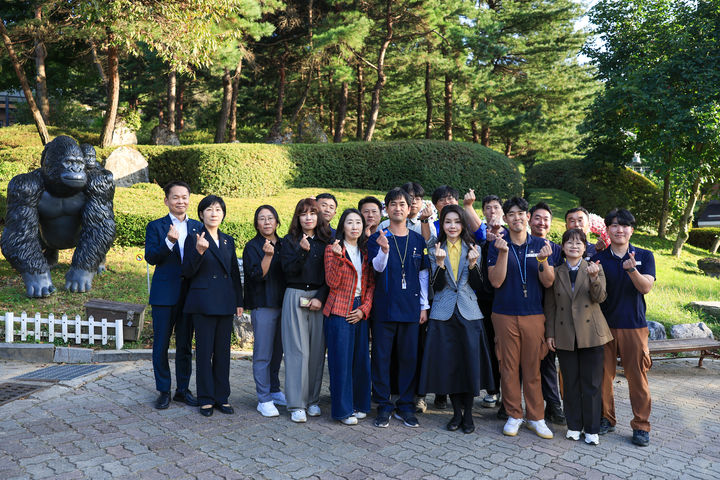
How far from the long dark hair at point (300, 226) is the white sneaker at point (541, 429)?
226cm

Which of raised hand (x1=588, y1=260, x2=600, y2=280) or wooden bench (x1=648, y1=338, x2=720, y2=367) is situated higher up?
raised hand (x1=588, y1=260, x2=600, y2=280)

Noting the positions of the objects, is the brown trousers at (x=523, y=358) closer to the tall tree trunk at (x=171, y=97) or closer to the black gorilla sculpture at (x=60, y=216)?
the black gorilla sculpture at (x=60, y=216)

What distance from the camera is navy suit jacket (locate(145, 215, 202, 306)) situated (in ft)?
14.6

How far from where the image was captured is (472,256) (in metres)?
4.34

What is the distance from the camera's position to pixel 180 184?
4566 mm

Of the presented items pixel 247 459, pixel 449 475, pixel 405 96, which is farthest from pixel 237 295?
pixel 405 96

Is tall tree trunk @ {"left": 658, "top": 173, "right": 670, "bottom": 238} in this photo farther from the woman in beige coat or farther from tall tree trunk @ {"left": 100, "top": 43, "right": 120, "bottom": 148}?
tall tree trunk @ {"left": 100, "top": 43, "right": 120, "bottom": 148}

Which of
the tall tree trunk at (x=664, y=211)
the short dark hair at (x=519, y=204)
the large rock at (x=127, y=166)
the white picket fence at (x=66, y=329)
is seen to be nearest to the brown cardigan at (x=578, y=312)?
the short dark hair at (x=519, y=204)

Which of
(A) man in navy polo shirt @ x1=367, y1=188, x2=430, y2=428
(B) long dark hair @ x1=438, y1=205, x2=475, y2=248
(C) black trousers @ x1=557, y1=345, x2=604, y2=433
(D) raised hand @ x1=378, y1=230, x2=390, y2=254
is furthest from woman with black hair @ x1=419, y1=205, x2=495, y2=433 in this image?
(C) black trousers @ x1=557, y1=345, x2=604, y2=433

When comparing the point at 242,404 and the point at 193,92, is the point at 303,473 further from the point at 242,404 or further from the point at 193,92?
the point at 193,92

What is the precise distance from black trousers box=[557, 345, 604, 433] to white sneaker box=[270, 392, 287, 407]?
2405 millimetres

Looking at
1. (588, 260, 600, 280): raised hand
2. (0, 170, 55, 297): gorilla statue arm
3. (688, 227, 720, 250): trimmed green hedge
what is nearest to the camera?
(588, 260, 600, 280): raised hand

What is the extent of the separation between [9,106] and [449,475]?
131 ft

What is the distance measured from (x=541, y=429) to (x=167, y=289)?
3278 millimetres
